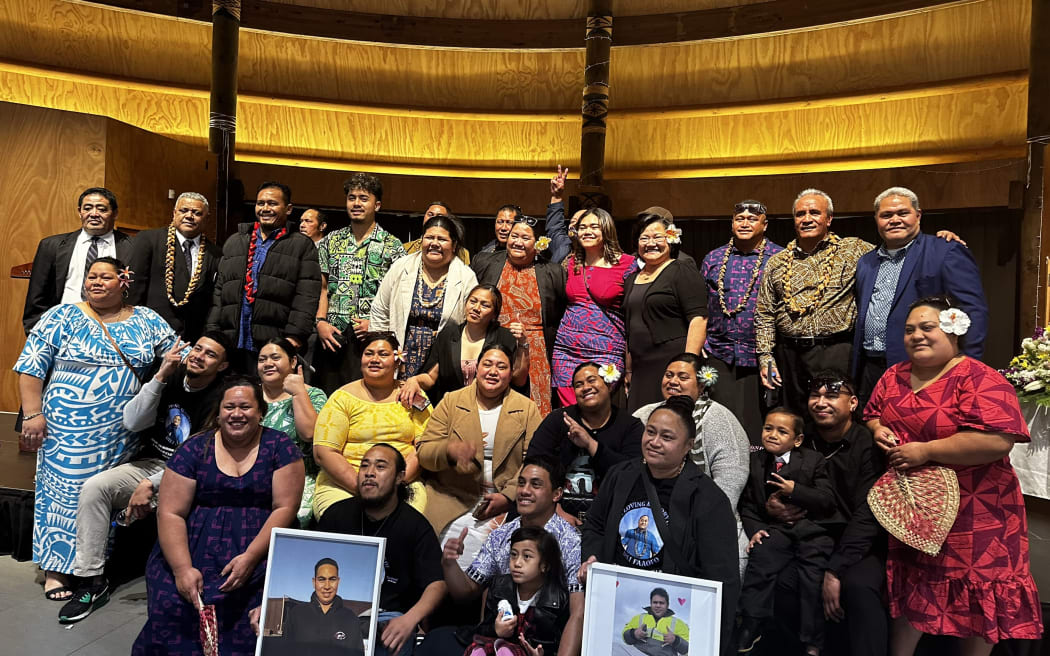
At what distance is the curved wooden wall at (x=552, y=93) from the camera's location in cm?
598

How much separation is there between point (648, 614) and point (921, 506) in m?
0.96

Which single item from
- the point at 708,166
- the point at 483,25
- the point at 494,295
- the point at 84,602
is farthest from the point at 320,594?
the point at 483,25

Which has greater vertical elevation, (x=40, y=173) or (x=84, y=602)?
(x=40, y=173)

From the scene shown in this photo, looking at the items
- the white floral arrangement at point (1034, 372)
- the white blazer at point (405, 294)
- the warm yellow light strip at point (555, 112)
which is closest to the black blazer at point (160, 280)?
the white blazer at point (405, 294)

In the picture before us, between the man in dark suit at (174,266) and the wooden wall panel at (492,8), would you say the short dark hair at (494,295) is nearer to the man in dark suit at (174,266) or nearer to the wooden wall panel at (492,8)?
the man in dark suit at (174,266)

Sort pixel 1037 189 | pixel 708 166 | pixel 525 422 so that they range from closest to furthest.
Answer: pixel 525 422
pixel 1037 189
pixel 708 166

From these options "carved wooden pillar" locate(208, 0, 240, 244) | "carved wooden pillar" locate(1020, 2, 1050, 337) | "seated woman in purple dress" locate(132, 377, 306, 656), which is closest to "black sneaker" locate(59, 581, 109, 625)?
"seated woman in purple dress" locate(132, 377, 306, 656)

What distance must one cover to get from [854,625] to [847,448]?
0.60 metres

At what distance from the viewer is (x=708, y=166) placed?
691cm

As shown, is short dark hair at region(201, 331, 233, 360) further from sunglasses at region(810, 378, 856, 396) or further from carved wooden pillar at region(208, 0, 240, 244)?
carved wooden pillar at region(208, 0, 240, 244)

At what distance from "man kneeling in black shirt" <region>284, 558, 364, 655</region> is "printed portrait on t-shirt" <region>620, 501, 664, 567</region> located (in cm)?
88

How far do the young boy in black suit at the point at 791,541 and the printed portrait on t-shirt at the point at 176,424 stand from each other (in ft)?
7.67

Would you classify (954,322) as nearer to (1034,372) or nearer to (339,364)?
(1034,372)

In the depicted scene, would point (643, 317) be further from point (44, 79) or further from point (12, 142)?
point (44, 79)
